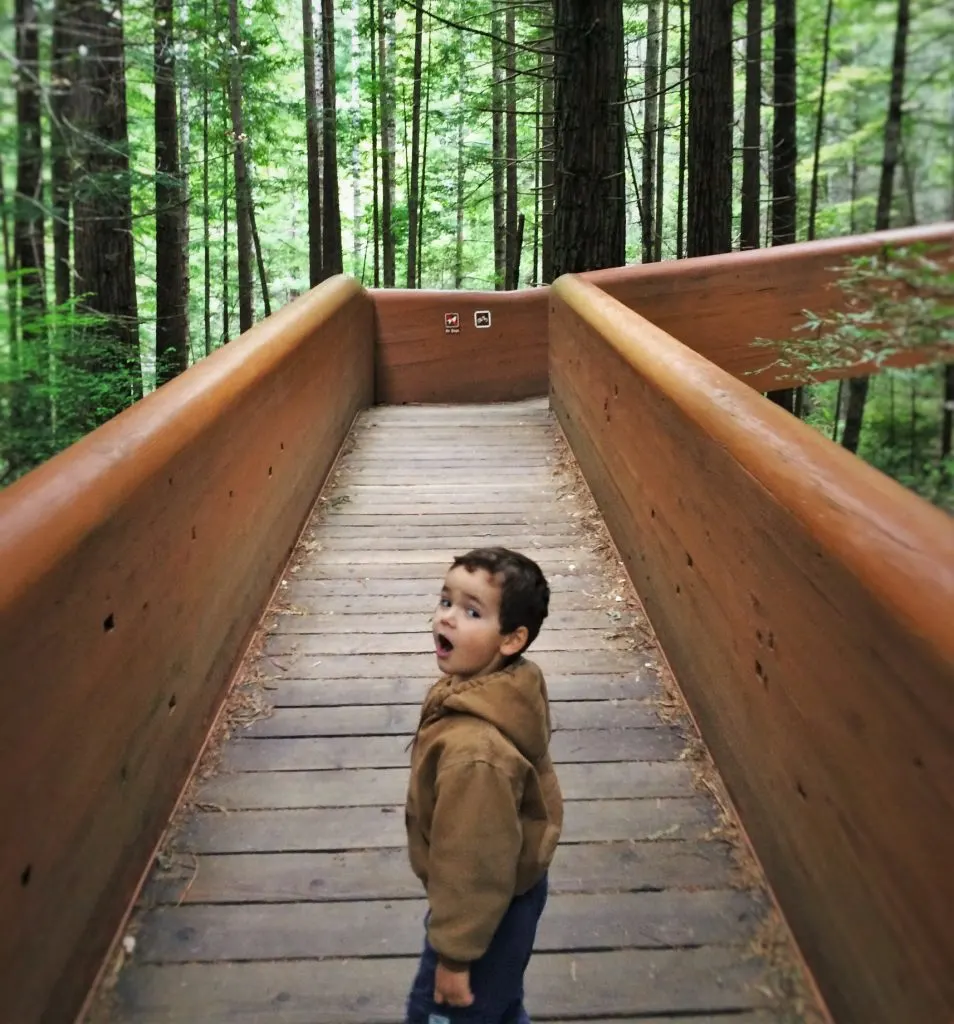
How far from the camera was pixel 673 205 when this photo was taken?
25750 mm

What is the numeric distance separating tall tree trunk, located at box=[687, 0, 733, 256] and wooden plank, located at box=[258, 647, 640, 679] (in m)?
6.87

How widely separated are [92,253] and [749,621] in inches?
93.1

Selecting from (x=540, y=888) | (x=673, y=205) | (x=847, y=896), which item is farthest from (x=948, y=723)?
(x=673, y=205)

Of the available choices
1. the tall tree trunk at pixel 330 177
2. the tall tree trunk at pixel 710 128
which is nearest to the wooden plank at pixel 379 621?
the tall tree trunk at pixel 710 128

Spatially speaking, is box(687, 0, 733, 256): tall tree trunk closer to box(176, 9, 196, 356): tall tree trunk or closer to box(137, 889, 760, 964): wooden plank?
box(176, 9, 196, 356): tall tree trunk

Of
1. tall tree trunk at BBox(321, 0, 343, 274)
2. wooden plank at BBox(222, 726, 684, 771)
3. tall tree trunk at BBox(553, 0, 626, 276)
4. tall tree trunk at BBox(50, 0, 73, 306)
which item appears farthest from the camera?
tall tree trunk at BBox(321, 0, 343, 274)

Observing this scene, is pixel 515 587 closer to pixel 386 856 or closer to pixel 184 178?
pixel 386 856

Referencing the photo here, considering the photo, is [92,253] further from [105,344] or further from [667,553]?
[667,553]

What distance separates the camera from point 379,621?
4.00m

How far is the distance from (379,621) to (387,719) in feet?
2.66

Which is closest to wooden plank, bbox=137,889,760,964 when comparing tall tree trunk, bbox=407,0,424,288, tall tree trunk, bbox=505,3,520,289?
tall tree trunk, bbox=505,3,520,289

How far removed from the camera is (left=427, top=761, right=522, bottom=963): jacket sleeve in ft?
4.71

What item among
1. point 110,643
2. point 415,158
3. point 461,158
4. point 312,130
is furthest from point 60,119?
point 461,158

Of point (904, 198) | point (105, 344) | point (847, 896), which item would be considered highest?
point (904, 198)
